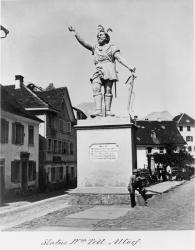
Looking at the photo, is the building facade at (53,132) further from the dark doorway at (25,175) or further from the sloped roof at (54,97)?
the dark doorway at (25,175)

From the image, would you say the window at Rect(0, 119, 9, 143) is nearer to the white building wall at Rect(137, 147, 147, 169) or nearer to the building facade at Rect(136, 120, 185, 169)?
the building facade at Rect(136, 120, 185, 169)

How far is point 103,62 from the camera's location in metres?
11.3

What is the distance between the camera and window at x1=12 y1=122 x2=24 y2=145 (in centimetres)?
2609

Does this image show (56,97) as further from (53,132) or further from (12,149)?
(12,149)

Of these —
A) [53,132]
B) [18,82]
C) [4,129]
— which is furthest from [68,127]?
[4,129]

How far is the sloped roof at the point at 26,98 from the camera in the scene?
34.5 metres

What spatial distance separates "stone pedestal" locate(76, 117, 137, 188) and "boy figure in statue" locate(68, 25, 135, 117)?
2.06ft

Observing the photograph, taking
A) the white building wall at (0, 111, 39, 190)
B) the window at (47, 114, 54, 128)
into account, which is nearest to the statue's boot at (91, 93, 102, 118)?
the white building wall at (0, 111, 39, 190)

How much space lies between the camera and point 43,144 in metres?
34.9

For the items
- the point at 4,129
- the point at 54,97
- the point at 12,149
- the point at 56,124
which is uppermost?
the point at 54,97

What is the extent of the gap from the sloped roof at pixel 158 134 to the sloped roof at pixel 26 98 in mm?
29282

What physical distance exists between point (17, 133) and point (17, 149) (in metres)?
1.13
